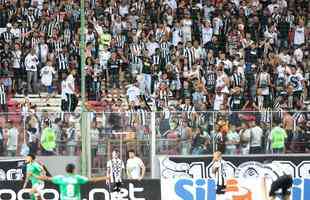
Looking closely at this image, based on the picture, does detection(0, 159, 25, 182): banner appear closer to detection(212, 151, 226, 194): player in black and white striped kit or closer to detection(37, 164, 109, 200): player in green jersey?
detection(212, 151, 226, 194): player in black and white striped kit

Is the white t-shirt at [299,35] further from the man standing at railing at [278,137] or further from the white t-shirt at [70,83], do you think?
the man standing at railing at [278,137]

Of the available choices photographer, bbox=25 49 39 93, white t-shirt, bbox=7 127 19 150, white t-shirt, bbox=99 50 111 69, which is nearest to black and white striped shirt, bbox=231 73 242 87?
white t-shirt, bbox=99 50 111 69

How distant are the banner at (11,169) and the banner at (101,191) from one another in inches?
81.6

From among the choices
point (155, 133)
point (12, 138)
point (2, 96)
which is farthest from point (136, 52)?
point (12, 138)

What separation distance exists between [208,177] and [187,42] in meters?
8.07

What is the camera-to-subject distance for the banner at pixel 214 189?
83.5 feet

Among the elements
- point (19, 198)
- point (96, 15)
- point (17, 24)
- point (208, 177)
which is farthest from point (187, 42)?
point (19, 198)

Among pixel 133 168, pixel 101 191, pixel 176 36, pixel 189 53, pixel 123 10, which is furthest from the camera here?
pixel 123 10

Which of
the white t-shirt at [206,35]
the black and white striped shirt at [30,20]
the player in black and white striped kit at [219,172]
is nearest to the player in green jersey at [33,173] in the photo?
the player in black and white striped kit at [219,172]

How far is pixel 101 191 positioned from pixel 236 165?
Answer: 4305mm

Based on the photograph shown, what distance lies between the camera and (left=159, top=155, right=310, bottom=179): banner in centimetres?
2817

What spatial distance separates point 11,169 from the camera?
27875 millimetres

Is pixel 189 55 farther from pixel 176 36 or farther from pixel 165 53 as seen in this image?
pixel 176 36

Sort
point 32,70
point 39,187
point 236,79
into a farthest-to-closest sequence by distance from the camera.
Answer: point 236,79
point 32,70
point 39,187
